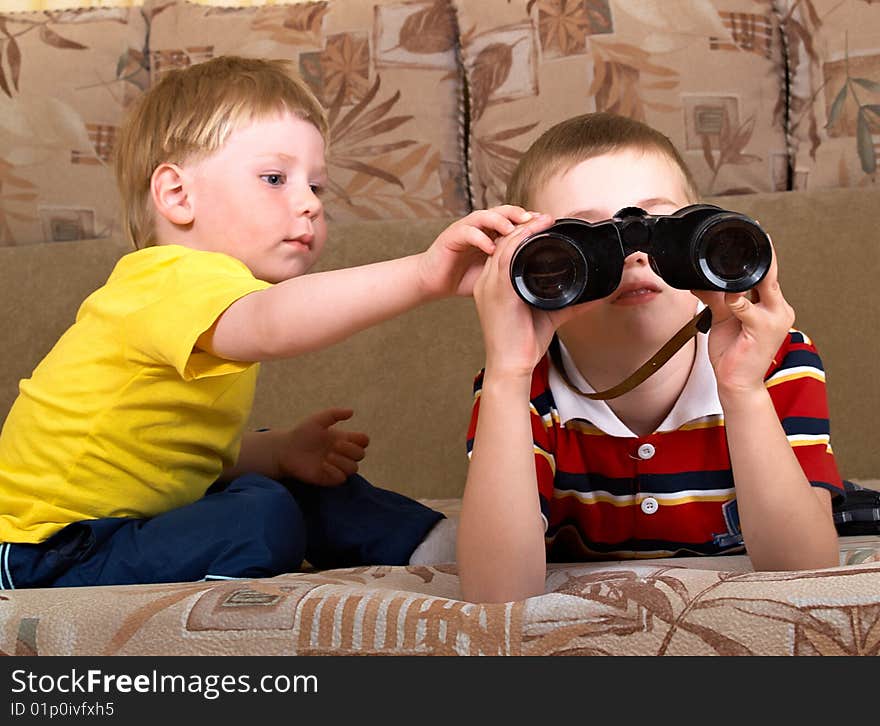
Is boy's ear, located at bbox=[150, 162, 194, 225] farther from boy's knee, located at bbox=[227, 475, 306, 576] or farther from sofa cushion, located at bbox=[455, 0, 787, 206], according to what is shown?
sofa cushion, located at bbox=[455, 0, 787, 206]

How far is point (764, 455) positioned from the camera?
947 millimetres

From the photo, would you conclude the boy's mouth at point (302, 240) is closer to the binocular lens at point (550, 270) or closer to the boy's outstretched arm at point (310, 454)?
the boy's outstretched arm at point (310, 454)

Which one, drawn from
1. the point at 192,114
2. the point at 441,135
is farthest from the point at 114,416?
the point at 441,135

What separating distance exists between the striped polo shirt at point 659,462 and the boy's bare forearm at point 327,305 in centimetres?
23

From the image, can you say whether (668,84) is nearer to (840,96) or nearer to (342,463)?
(840,96)

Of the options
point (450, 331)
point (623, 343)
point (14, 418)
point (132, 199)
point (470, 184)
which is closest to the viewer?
point (623, 343)

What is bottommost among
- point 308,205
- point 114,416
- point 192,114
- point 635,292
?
point 114,416

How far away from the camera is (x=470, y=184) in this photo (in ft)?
7.16

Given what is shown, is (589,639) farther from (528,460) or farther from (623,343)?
(623,343)

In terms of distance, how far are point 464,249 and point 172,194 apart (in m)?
0.53

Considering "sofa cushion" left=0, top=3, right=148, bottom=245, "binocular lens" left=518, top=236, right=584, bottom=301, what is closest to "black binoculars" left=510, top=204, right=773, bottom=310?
"binocular lens" left=518, top=236, right=584, bottom=301

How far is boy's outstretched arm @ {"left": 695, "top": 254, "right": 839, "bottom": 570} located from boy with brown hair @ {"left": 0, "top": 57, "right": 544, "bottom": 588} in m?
0.23
